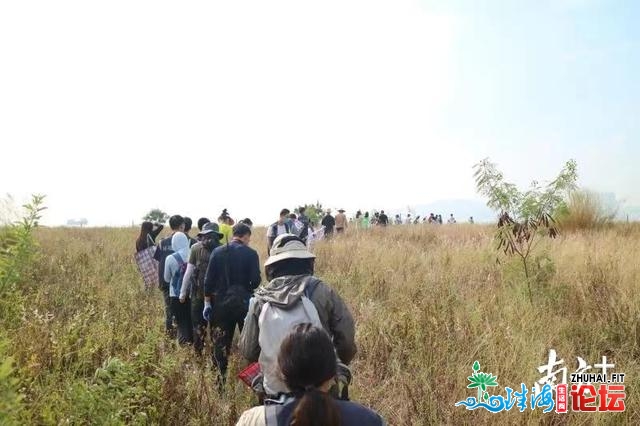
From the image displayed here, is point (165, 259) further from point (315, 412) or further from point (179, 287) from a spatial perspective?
point (315, 412)

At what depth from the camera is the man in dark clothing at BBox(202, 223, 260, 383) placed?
529 cm

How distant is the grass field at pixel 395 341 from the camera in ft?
12.9

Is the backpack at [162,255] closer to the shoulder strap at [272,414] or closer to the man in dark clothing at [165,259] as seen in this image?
the man in dark clothing at [165,259]

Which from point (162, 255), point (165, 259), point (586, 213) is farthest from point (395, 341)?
point (586, 213)

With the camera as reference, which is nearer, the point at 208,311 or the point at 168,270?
the point at 208,311

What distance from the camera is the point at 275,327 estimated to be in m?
3.14

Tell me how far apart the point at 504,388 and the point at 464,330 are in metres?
1.20

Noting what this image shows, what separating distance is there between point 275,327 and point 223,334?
2.27m

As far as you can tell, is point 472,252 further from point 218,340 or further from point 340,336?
point 340,336

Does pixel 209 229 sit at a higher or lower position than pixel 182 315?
higher

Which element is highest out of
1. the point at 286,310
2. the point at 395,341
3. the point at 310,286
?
the point at 310,286

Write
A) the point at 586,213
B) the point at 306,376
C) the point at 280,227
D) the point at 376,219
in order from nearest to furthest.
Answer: the point at 306,376, the point at 280,227, the point at 586,213, the point at 376,219

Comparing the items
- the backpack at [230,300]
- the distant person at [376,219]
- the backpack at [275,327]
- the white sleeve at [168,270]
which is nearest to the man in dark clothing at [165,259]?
the white sleeve at [168,270]

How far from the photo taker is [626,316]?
6.00 metres
